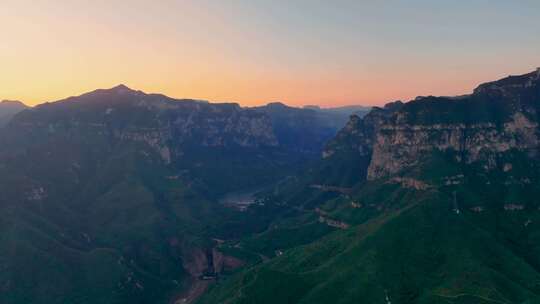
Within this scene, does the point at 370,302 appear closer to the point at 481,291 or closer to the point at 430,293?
the point at 430,293

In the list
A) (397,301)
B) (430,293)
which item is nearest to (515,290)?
(430,293)

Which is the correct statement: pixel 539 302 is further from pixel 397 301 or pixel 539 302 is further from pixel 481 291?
pixel 397 301

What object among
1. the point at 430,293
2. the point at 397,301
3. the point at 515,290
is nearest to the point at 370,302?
the point at 397,301

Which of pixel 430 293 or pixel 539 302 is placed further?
pixel 430 293

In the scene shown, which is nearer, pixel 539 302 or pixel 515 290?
pixel 539 302

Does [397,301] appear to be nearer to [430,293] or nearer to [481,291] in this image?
[430,293]

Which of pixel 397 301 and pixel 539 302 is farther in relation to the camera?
pixel 397 301

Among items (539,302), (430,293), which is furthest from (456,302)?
(539,302)
